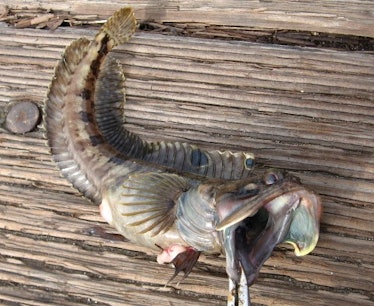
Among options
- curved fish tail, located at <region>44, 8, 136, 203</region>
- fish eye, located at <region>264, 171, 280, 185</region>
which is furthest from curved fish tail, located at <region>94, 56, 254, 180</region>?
fish eye, located at <region>264, 171, 280, 185</region>

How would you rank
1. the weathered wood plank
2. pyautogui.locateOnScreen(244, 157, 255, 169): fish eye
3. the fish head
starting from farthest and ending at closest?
the weathered wood plank
pyautogui.locateOnScreen(244, 157, 255, 169): fish eye
the fish head

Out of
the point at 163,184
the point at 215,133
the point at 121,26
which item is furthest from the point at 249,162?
the point at 121,26

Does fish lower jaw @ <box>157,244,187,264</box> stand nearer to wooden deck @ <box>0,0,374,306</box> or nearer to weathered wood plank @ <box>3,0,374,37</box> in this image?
wooden deck @ <box>0,0,374,306</box>

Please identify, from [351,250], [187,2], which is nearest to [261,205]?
[351,250]

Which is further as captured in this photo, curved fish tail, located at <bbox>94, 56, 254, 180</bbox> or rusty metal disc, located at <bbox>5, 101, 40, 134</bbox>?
rusty metal disc, located at <bbox>5, 101, 40, 134</bbox>

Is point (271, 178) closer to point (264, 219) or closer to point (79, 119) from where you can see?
point (264, 219)

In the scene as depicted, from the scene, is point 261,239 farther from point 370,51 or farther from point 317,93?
point 370,51
